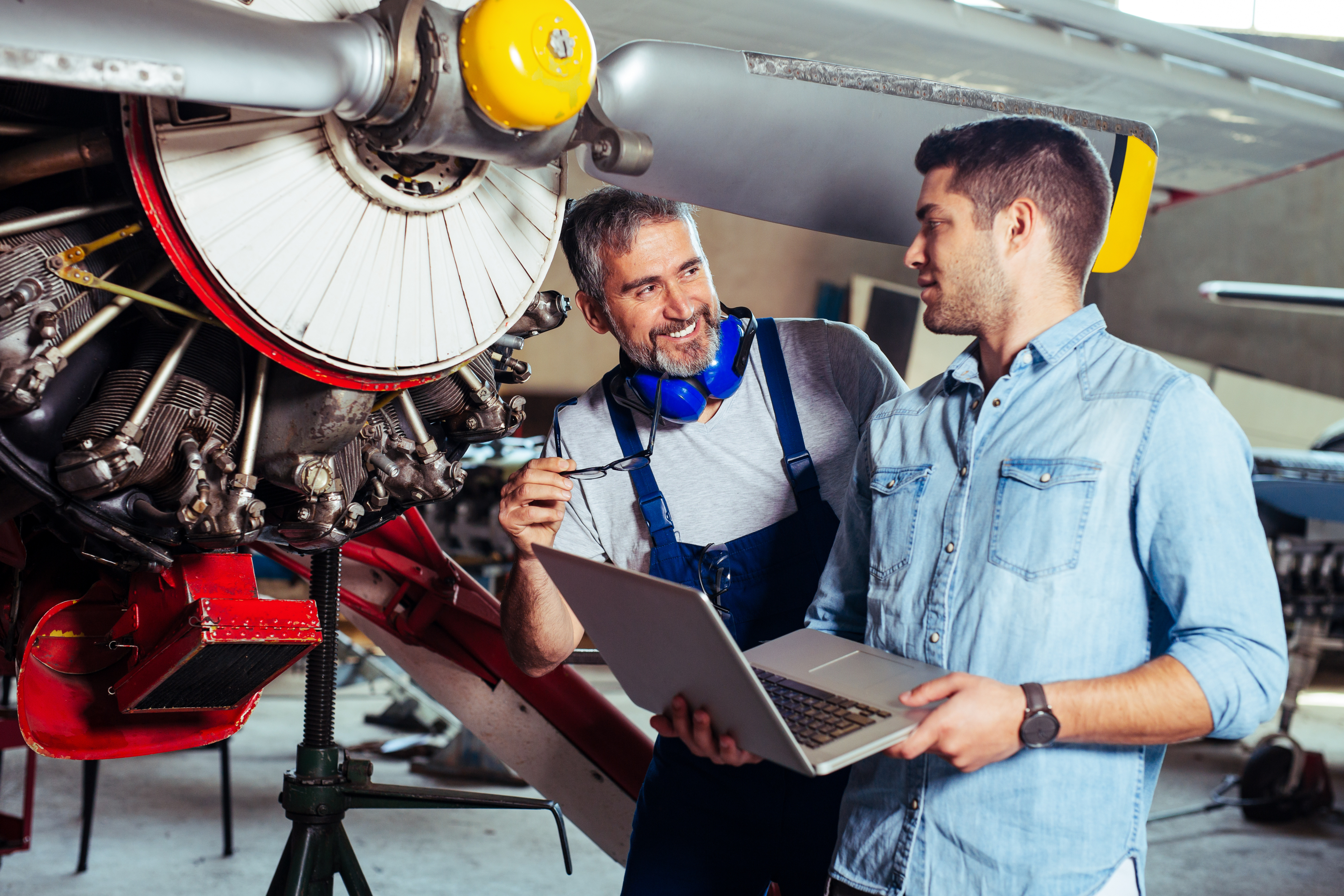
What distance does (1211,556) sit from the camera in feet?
3.77

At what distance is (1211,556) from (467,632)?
1.78 metres

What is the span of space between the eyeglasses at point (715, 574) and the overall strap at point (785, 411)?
20 centimetres

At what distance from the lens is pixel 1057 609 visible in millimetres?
1232

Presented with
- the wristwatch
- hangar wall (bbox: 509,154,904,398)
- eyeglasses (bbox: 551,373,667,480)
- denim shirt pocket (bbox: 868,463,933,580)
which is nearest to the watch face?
the wristwatch

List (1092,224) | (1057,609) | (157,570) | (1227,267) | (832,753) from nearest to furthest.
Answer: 1. (832,753)
2. (1057,609)
3. (1092,224)
4. (157,570)
5. (1227,267)

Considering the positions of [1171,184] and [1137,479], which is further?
[1171,184]

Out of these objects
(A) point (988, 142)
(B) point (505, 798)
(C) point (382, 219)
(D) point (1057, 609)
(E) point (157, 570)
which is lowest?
(B) point (505, 798)

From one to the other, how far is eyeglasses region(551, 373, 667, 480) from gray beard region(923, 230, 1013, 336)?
64 centimetres

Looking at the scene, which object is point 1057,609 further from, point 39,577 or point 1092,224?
point 39,577

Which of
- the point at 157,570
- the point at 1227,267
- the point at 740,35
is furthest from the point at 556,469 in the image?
the point at 1227,267

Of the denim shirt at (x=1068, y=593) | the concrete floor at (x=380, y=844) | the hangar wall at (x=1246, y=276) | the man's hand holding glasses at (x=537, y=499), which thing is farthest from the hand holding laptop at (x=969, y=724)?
the hangar wall at (x=1246, y=276)

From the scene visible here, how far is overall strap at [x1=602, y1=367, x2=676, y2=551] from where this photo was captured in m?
1.94

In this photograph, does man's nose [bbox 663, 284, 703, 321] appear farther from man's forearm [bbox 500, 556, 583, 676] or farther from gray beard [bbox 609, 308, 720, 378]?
man's forearm [bbox 500, 556, 583, 676]

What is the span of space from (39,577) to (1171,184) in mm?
5236
